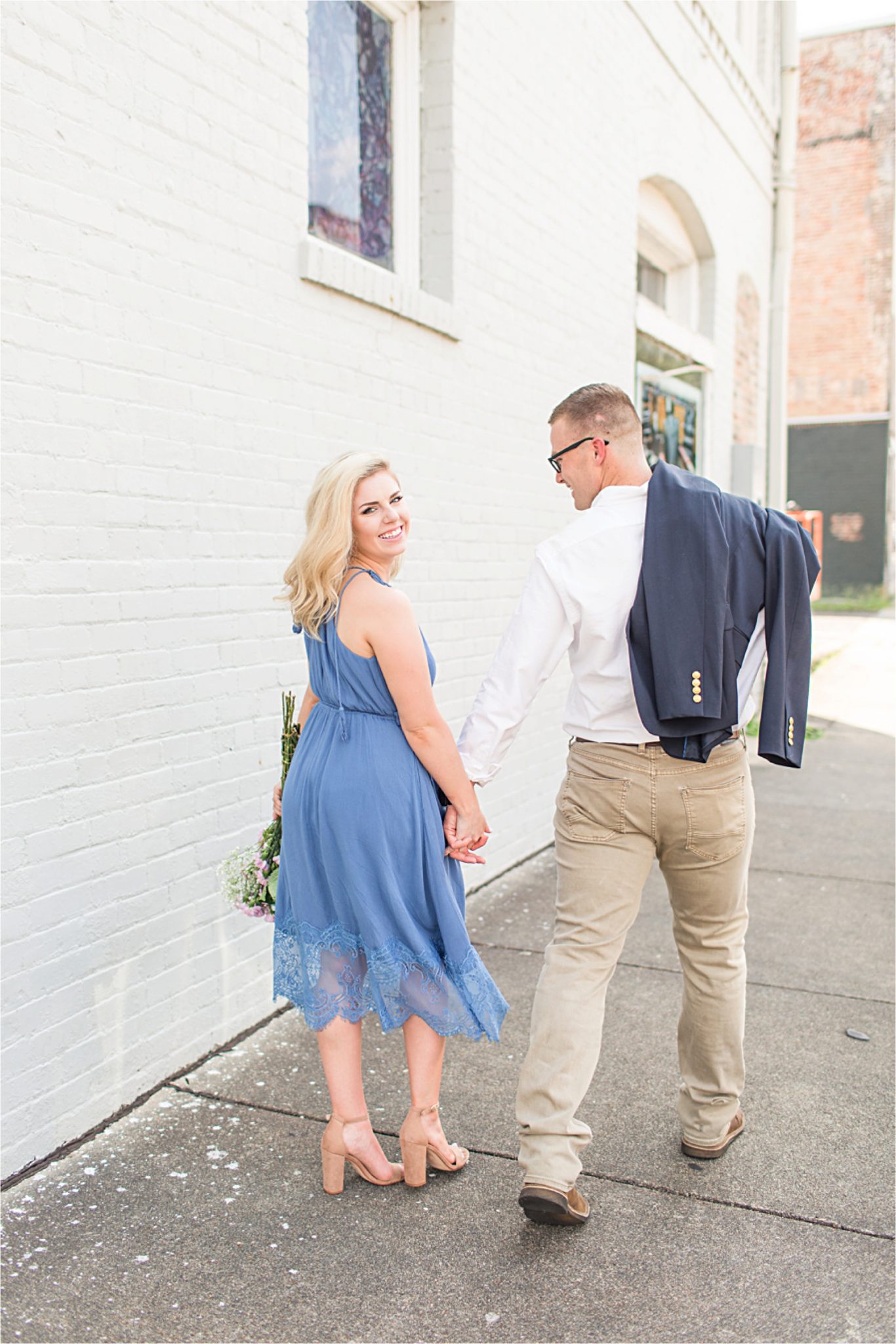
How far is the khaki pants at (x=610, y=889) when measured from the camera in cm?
266

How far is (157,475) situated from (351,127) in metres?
2.23

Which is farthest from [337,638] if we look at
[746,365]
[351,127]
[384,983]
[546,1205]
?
[746,365]

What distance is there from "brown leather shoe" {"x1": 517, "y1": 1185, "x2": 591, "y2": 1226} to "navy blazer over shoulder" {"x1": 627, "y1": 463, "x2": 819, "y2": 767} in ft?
3.46

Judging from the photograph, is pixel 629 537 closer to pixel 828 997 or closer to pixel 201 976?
pixel 201 976

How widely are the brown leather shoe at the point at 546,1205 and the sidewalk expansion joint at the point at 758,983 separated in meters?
1.57

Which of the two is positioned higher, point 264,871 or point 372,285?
point 372,285

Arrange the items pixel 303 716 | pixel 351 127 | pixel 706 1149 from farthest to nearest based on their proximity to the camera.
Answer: pixel 351 127
pixel 303 716
pixel 706 1149

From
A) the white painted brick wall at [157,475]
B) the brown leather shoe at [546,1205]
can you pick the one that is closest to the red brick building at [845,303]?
the white painted brick wall at [157,475]

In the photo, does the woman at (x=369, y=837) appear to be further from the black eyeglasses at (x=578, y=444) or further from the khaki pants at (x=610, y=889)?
the black eyeglasses at (x=578, y=444)

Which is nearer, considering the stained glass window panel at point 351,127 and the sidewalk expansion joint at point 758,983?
the sidewalk expansion joint at point 758,983

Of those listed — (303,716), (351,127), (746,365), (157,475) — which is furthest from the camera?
(746,365)

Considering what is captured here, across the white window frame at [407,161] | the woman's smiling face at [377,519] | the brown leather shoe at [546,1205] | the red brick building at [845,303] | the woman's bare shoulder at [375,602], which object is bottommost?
the brown leather shoe at [546,1205]

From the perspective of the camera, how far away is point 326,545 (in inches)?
105

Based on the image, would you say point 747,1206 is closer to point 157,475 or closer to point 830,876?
point 157,475
